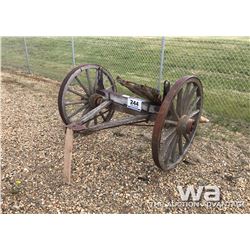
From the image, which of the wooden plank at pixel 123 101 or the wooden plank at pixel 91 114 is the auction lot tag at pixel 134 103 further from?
the wooden plank at pixel 91 114

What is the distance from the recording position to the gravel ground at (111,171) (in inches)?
149

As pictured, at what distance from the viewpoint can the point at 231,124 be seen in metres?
6.09

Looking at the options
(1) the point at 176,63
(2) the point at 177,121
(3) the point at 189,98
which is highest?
(3) the point at 189,98

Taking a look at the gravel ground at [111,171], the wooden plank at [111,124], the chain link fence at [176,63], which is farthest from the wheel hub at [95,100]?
the chain link fence at [176,63]

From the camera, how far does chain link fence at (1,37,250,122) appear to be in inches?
277

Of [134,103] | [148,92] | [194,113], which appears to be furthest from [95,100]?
[194,113]

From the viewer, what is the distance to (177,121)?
4117 millimetres

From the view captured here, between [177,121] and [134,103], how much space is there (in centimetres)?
69

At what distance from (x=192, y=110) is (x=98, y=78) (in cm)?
159

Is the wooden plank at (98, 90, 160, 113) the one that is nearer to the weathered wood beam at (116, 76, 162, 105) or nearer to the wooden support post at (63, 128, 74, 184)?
the weathered wood beam at (116, 76, 162, 105)

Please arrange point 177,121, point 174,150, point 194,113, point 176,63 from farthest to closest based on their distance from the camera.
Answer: point 176,63, point 194,113, point 174,150, point 177,121

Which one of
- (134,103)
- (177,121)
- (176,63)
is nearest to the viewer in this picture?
(177,121)

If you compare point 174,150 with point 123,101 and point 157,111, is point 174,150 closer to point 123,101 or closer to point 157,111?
point 157,111

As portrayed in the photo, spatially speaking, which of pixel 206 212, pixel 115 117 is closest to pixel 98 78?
pixel 115 117
